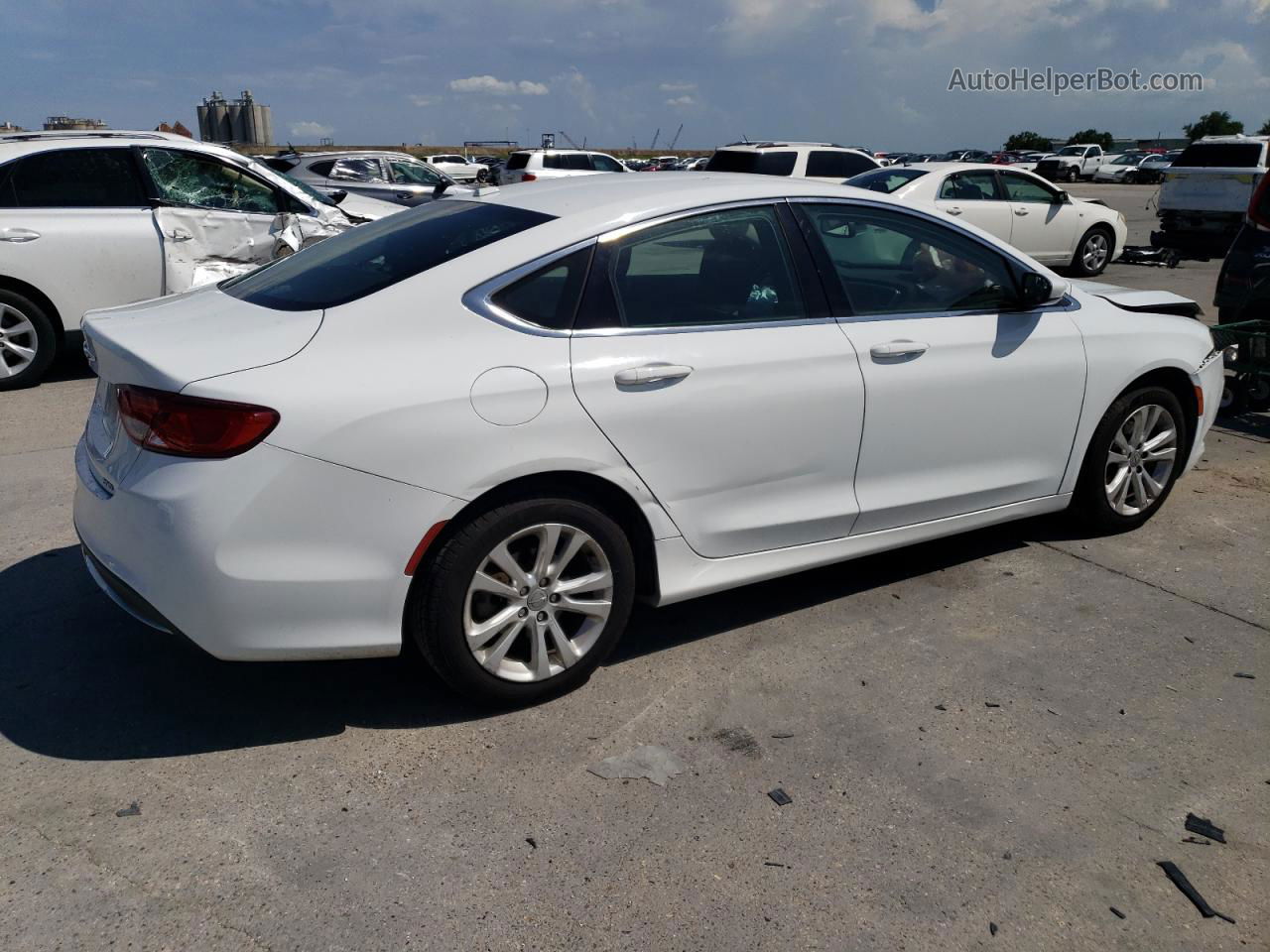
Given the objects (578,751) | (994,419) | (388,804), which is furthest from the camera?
(994,419)

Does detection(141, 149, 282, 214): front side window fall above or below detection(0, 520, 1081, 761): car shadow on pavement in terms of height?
above

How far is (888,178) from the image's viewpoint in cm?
1323

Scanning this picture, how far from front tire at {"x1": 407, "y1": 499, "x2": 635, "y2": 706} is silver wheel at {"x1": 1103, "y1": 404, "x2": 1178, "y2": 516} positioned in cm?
260

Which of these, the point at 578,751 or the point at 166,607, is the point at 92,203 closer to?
the point at 166,607

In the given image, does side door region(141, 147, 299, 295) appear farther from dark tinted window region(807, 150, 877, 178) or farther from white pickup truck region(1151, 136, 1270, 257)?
white pickup truck region(1151, 136, 1270, 257)

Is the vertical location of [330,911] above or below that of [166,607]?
below

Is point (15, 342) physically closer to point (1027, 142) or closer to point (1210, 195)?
point (1210, 195)

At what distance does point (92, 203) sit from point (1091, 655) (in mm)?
7597

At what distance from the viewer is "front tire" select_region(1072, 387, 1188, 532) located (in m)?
4.86

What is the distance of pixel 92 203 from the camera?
8.16m

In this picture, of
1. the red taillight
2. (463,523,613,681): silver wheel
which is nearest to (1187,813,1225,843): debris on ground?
(463,523,613,681): silver wheel

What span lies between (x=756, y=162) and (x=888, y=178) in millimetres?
3736

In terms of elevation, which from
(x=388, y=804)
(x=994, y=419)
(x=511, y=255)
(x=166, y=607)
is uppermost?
(x=511, y=255)

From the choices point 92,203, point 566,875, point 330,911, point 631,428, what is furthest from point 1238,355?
point 92,203
